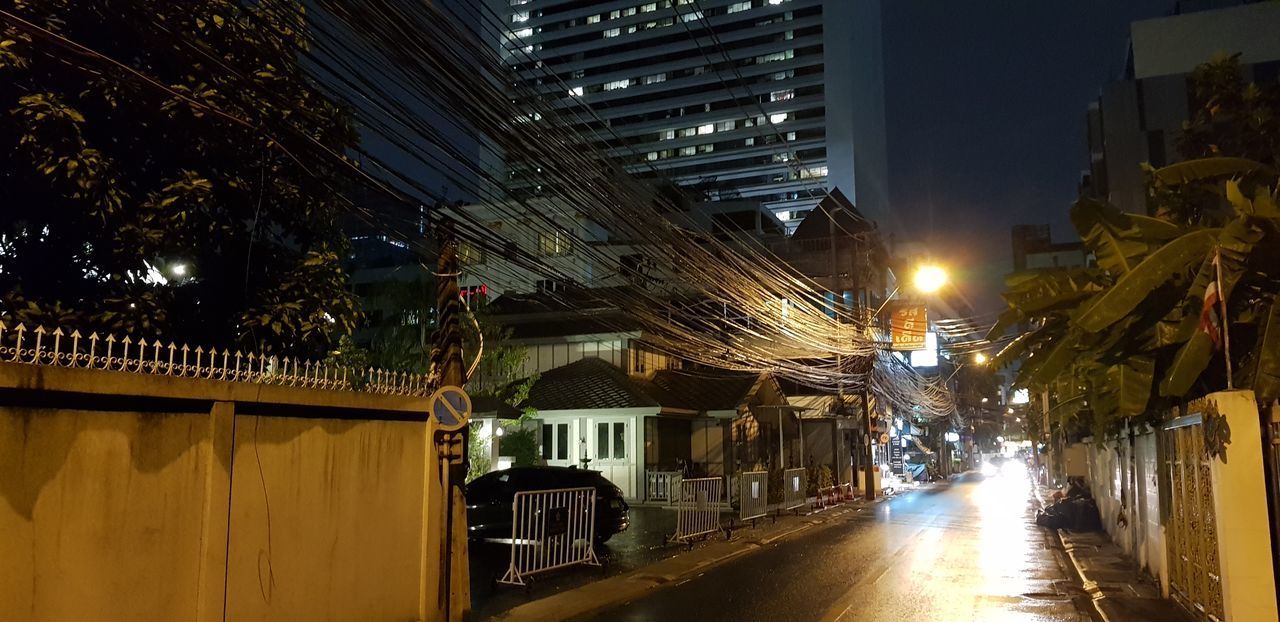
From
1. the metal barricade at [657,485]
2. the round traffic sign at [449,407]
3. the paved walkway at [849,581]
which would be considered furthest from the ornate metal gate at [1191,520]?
the metal barricade at [657,485]

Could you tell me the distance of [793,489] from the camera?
24703 millimetres

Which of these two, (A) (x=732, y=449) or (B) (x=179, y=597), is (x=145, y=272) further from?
(A) (x=732, y=449)

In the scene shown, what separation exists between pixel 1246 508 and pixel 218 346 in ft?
30.9

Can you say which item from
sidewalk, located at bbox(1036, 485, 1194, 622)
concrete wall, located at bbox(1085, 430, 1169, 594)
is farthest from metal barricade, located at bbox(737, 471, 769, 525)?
concrete wall, located at bbox(1085, 430, 1169, 594)

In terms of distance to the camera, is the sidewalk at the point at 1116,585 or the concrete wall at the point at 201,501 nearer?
the concrete wall at the point at 201,501

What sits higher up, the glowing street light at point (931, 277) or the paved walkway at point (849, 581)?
the glowing street light at point (931, 277)

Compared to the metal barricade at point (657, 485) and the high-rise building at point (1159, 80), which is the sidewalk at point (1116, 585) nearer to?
the metal barricade at point (657, 485)

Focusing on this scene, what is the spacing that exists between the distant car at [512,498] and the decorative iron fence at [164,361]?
21.9ft

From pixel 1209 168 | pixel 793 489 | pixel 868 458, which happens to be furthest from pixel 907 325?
pixel 1209 168

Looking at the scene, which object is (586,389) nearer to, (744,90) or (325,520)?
(325,520)

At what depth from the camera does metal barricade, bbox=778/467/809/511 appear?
946 inches

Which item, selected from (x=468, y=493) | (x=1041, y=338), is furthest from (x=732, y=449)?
(x=1041, y=338)

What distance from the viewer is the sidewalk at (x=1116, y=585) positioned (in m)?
10.3

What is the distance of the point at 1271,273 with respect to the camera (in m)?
7.48
